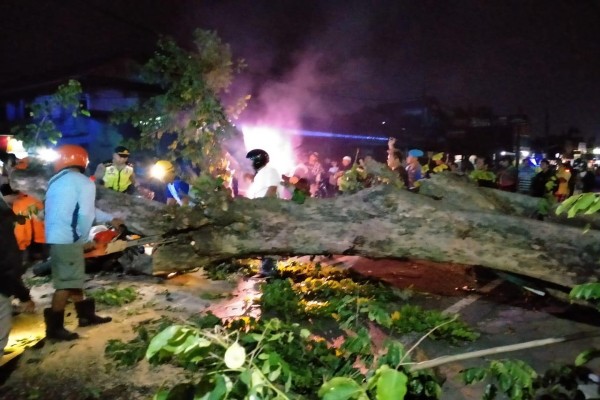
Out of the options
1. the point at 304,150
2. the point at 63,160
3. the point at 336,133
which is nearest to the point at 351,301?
the point at 63,160

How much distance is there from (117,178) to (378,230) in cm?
503

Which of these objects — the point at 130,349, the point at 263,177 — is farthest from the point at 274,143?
the point at 130,349

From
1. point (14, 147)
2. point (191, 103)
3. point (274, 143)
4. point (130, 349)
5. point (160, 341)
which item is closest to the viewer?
point (160, 341)

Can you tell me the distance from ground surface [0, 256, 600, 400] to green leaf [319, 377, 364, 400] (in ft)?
8.64

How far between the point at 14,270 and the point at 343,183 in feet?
16.6

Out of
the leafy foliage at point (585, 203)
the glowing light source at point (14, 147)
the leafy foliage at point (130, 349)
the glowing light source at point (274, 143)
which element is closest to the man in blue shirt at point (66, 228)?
the leafy foliage at point (130, 349)

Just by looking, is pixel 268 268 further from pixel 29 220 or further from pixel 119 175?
pixel 29 220

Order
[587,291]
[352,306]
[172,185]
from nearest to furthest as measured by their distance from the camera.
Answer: [587,291]
[352,306]
[172,185]

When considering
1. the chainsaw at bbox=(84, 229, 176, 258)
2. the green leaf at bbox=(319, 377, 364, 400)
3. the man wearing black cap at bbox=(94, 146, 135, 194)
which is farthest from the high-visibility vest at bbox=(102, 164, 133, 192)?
the green leaf at bbox=(319, 377, 364, 400)

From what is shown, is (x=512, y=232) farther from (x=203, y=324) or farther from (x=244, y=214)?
(x=203, y=324)

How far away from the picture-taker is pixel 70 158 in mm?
5090

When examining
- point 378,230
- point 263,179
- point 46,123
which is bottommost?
point 378,230

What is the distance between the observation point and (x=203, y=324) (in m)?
4.94

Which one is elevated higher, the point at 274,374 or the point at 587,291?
the point at 587,291
